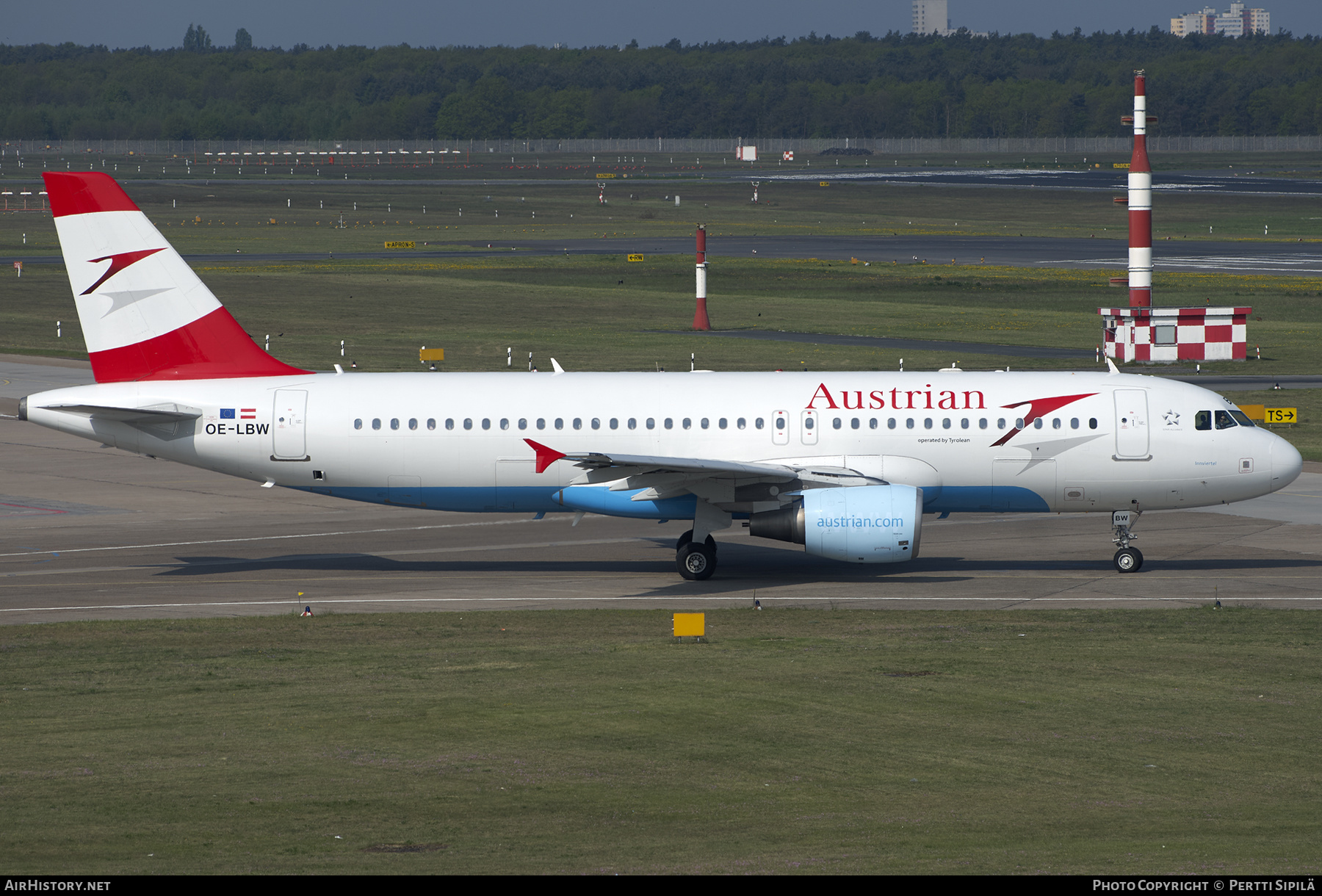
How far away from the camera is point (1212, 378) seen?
218 feet

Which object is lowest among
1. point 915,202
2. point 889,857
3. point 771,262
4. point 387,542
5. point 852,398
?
point 889,857

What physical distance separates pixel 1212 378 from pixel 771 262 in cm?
5770

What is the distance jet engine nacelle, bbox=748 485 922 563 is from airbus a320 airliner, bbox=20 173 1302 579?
4.69 feet

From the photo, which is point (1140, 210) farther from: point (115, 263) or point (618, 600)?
point (115, 263)

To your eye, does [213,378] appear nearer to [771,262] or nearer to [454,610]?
[454,610]

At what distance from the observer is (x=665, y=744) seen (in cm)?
2200

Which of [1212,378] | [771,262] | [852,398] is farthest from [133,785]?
[771,262]

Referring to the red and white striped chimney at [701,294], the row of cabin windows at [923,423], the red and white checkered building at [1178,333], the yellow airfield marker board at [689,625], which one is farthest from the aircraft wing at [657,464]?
the red and white striped chimney at [701,294]

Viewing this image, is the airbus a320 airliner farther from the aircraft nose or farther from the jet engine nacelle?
the jet engine nacelle

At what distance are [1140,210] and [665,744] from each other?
56156 millimetres

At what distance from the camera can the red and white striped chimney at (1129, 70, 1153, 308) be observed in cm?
7169

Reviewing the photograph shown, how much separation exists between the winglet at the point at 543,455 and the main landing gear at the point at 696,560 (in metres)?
3.47

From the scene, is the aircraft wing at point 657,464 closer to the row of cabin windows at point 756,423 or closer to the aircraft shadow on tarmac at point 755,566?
the row of cabin windows at point 756,423

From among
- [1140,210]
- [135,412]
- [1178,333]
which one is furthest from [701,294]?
[135,412]
